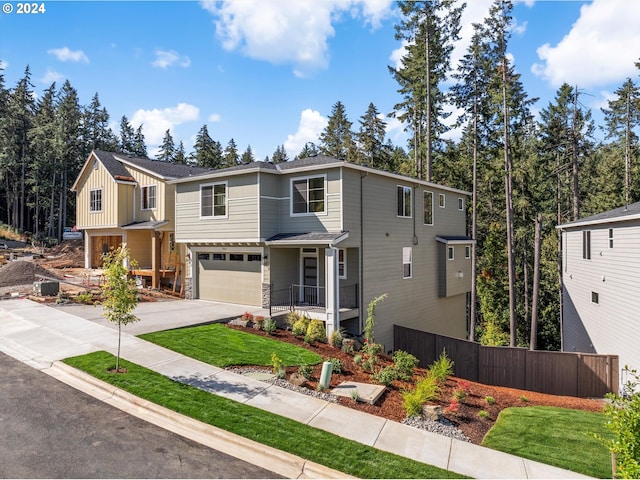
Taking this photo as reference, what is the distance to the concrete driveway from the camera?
43.0ft

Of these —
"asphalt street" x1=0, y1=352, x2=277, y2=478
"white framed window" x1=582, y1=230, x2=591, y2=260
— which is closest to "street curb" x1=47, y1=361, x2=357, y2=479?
"asphalt street" x1=0, y1=352, x2=277, y2=478

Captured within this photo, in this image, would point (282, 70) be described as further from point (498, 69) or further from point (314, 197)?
point (498, 69)

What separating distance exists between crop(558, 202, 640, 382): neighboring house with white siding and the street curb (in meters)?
11.7

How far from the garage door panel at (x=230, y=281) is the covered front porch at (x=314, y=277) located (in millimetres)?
1010

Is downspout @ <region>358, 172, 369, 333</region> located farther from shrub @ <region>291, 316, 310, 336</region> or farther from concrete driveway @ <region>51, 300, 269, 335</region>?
concrete driveway @ <region>51, 300, 269, 335</region>

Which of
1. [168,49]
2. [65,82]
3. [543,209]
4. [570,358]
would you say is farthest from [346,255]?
[65,82]

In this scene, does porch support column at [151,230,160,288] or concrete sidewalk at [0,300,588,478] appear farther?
porch support column at [151,230,160,288]

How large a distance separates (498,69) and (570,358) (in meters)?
16.4

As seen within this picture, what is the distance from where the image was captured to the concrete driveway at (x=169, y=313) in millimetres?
13104

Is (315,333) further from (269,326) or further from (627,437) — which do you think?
(627,437)

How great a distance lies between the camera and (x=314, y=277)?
54.8 ft

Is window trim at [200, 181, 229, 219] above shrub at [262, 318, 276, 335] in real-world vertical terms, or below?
above

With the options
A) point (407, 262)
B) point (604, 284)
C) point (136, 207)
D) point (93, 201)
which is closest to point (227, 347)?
point (407, 262)

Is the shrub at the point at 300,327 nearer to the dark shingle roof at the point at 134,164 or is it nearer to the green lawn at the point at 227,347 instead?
the green lawn at the point at 227,347
